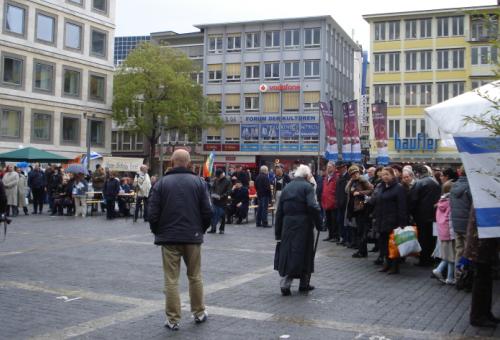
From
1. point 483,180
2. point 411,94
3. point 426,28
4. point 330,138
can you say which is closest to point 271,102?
point 411,94

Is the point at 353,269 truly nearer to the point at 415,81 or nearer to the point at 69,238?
the point at 69,238

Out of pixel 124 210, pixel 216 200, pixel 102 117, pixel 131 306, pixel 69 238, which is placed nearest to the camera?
pixel 131 306

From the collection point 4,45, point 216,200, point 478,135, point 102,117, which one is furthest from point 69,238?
point 102,117

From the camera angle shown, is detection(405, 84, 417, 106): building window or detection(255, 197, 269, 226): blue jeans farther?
detection(405, 84, 417, 106): building window

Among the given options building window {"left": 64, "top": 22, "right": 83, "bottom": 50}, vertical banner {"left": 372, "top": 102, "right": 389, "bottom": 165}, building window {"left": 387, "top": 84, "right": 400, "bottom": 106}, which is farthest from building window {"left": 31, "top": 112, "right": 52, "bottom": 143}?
building window {"left": 387, "top": 84, "right": 400, "bottom": 106}

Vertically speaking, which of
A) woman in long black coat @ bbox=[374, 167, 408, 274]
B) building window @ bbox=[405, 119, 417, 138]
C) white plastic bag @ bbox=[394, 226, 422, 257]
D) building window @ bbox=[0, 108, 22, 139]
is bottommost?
white plastic bag @ bbox=[394, 226, 422, 257]

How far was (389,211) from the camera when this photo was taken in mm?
10555

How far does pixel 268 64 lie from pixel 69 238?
53.0 metres

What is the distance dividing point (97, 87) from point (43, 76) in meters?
6.22

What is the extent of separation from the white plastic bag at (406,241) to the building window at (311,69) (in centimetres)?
5490

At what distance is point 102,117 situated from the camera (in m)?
53.6

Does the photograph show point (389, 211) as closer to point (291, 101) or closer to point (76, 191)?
point (76, 191)

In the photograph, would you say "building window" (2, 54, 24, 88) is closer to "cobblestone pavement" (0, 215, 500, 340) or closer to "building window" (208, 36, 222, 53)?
"building window" (208, 36, 222, 53)

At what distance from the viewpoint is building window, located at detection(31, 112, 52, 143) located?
46625mm
